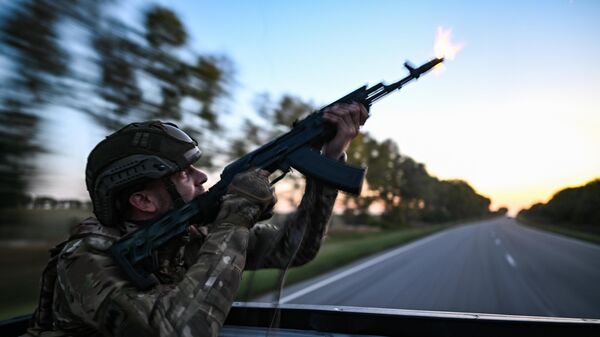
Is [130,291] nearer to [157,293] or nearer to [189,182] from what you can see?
[157,293]

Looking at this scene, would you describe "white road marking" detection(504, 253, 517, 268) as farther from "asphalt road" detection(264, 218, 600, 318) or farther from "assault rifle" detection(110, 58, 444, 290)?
"assault rifle" detection(110, 58, 444, 290)

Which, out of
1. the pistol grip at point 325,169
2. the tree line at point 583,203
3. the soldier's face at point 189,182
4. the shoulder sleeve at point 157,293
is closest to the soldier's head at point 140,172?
the soldier's face at point 189,182

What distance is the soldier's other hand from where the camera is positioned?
208 cm

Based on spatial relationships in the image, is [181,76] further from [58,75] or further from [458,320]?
[458,320]

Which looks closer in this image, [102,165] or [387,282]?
[102,165]

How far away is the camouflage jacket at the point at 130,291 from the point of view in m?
1.42

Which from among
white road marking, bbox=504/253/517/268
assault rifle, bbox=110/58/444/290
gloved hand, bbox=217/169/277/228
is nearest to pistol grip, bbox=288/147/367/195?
assault rifle, bbox=110/58/444/290

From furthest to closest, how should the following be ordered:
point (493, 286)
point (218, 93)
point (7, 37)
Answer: point (493, 286), point (218, 93), point (7, 37)

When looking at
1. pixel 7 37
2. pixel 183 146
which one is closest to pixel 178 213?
pixel 183 146

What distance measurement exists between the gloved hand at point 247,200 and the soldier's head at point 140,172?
0.93 feet

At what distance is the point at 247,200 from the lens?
171 centimetres

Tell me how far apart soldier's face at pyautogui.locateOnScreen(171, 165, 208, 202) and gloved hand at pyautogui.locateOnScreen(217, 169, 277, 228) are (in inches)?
10.8

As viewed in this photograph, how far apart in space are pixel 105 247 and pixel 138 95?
4.20 m

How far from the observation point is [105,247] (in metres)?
1.69
